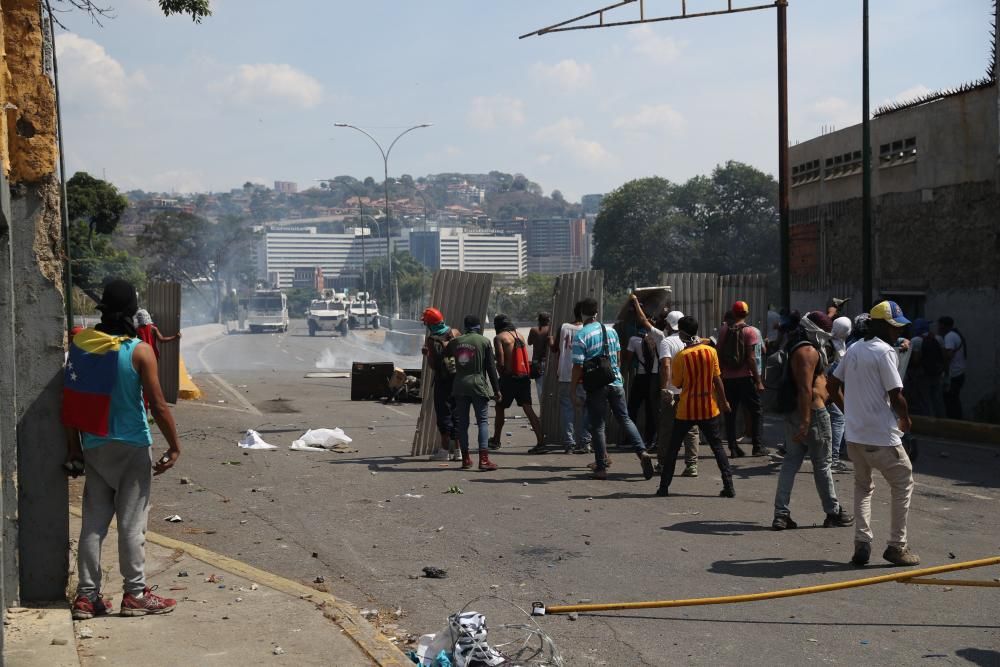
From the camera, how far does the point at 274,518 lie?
10297 millimetres

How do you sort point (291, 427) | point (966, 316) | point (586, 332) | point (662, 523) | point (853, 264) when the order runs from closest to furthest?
point (662, 523), point (586, 332), point (291, 427), point (966, 316), point (853, 264)

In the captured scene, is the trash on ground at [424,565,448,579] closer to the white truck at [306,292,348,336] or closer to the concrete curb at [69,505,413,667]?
the concrete curb at [69,505,413,667]

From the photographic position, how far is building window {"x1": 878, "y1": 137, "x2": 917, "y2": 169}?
22.7 meters

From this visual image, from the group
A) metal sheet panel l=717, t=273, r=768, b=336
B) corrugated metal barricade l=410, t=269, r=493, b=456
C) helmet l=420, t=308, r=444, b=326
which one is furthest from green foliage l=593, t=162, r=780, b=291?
helmet l=420, t=308, r=444, b=326

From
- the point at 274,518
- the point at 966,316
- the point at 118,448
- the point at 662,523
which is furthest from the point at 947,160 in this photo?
the point at 118,448

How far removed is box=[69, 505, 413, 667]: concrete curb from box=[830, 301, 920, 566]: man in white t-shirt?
3567 mm

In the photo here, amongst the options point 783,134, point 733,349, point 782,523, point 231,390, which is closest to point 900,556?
point 782,523

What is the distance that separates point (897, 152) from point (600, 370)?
14.0m

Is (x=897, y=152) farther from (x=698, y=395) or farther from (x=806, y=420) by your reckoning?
(x=806, y=420)

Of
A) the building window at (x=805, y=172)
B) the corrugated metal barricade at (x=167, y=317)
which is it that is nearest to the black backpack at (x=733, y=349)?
the corrugated metal barricade at (x=167, y=317)

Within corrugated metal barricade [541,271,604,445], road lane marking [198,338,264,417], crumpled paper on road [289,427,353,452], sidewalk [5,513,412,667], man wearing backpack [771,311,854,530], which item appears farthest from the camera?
road lane marking [198,338,264,417]

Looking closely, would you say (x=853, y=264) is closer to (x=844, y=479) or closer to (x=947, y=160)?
(x=947, y=160)

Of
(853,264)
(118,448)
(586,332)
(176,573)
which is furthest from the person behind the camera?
(853,264)

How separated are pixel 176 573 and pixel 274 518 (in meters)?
2.58
